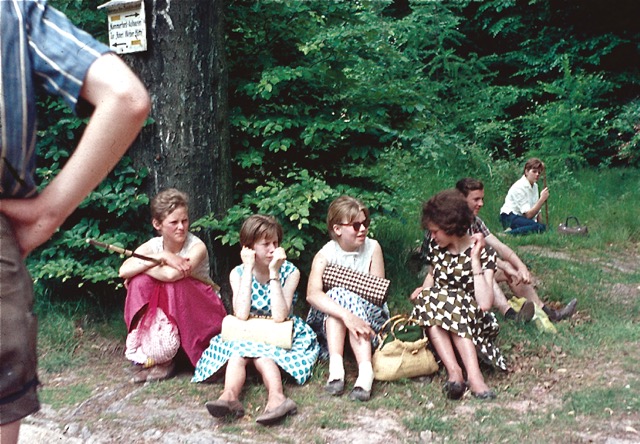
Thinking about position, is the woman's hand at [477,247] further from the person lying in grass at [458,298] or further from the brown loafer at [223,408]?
the brown loafer at [223,408]

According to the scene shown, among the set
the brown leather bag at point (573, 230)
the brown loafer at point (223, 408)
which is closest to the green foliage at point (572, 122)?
the brown leather bag at point (573, 230)

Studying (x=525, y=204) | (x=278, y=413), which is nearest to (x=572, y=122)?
(x=525, y=204)

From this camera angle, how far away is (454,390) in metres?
4.21

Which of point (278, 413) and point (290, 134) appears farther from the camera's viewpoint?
Answer: point (290, 134)

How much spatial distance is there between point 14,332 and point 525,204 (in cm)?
804

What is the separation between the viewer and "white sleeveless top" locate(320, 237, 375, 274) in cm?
482

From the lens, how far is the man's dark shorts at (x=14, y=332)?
1.28 metres

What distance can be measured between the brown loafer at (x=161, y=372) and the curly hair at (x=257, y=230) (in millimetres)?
897

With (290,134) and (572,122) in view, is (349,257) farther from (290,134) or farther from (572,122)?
(572,122)

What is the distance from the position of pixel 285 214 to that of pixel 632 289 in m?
3.39

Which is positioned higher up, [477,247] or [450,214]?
[450,214]

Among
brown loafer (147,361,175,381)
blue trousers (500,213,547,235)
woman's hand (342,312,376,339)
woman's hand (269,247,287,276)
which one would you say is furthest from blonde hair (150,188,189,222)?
blue trousers (500,213,547,235)

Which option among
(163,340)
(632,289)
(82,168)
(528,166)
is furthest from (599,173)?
(82,168)

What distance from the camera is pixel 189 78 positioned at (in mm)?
5016
